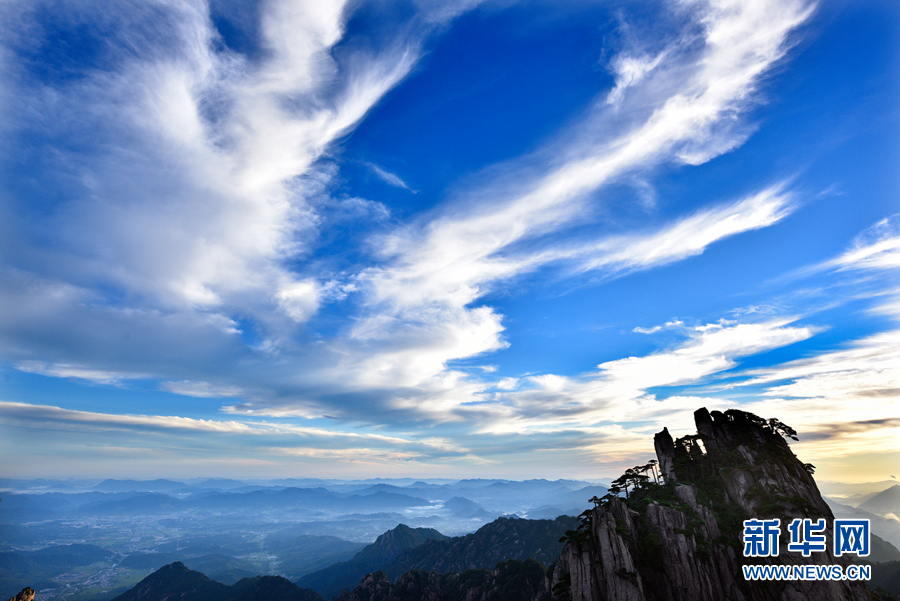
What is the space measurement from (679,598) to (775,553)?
68.0 ft

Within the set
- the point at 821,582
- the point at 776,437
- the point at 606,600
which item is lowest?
the point at 606,600

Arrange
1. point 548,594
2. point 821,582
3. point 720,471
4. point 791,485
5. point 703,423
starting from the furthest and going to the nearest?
point 548,594, point 703,423, point 720,471, point 791,485, point 821,582

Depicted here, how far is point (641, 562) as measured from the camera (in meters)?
75.9

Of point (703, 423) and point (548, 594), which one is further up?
point (703, 423)

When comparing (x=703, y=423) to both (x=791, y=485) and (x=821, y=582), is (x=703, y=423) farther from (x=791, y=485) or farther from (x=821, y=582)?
(x=821, y=582)

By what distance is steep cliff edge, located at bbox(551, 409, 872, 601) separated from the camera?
232 feet

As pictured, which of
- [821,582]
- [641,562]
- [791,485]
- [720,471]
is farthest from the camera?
[720,471]

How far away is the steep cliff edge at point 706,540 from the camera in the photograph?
2778 inches

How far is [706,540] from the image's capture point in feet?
251

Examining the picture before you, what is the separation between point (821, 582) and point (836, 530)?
18.8 m

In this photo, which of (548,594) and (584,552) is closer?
(584,552)

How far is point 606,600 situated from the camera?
71.8 metres

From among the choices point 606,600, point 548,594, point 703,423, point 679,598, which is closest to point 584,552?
point 606,600

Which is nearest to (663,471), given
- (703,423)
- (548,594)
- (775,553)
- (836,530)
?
(703,423)
